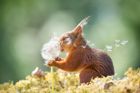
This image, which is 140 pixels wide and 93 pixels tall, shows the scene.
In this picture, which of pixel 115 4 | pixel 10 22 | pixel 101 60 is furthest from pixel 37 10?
pixel 101 60

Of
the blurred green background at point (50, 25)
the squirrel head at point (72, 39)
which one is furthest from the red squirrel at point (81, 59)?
the blurred green background at point (50, 25)

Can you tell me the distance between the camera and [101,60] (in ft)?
11.2

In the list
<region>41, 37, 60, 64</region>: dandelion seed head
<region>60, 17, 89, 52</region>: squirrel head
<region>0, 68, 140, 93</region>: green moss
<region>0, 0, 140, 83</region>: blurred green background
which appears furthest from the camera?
<region>0, 0, 140, 83</region>: blurred green background

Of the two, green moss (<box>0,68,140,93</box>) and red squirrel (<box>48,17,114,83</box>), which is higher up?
red squirrel (<box>48,17,114,83</box>)

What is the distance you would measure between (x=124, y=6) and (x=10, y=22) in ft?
7.13

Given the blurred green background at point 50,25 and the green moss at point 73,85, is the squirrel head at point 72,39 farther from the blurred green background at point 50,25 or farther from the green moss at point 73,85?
the blurred green background at point 50,25

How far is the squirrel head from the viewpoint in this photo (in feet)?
10.7

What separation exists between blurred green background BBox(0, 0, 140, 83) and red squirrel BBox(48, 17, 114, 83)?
22.6 ft

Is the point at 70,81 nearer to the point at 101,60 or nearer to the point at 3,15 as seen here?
the point at 101,60

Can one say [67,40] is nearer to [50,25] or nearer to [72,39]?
[72,39]

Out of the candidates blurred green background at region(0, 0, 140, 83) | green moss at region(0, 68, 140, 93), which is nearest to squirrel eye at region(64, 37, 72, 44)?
green moss at region(0, 68, 140, 93)

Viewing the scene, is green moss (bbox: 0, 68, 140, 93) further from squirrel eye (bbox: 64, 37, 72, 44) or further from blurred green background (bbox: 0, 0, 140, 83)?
blurred green background (bbox: 0, 0, 140, 83)

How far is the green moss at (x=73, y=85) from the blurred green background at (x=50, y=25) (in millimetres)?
6928

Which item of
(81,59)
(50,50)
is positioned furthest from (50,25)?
(50,50)
